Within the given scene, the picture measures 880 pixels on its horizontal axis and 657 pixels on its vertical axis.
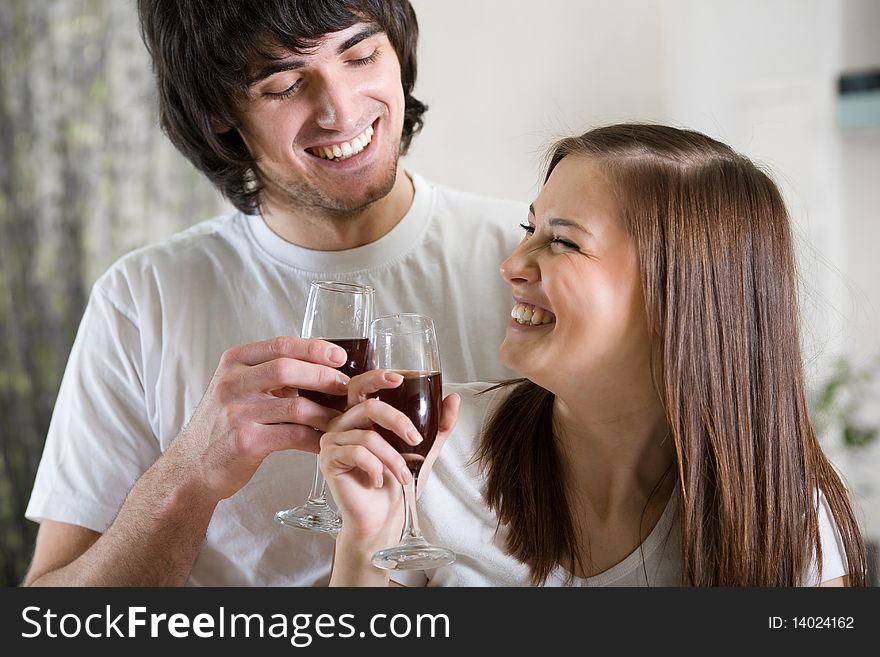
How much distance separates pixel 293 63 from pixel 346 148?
0.18 metres

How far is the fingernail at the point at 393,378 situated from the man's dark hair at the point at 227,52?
2.41 feet

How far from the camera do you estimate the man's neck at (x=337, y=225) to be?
1.89m

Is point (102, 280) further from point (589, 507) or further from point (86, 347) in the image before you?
point (589, 507)

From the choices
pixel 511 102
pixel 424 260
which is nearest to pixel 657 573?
pixel 424 260

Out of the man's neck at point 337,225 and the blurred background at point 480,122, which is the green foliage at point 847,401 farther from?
the man's neck at point 337,225

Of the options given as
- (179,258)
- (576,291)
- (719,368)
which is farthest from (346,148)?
(719,368)

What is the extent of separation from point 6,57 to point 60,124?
0.31 metres

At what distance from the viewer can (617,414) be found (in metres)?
1.63

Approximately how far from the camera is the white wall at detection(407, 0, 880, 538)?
12.2 feet

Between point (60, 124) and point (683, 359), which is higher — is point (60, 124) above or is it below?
above

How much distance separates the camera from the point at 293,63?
5.59 ft

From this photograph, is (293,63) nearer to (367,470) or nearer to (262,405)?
(262,405)

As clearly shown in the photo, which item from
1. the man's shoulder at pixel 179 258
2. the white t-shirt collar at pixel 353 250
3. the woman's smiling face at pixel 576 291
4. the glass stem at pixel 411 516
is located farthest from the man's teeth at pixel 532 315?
the man's shoulder at pixel 179 258

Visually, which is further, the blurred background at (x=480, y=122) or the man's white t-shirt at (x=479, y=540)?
the blurred background at (x=480, y=122)
